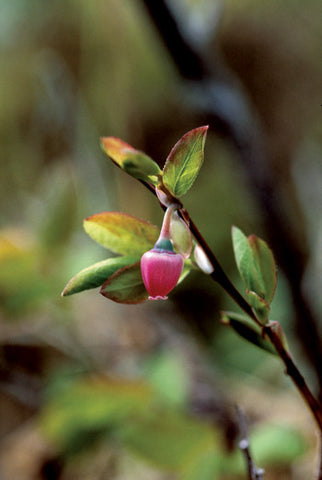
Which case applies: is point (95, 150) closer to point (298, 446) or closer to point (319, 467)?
point (298, 446)

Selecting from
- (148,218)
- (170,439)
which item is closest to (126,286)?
(170,439)

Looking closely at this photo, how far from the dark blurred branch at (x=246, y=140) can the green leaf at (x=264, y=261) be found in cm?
50

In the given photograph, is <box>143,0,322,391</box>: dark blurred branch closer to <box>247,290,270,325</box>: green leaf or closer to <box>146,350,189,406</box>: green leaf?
<box>146,350,189,406</box>: green leaf

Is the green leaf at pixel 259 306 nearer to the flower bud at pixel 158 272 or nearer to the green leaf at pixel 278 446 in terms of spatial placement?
the flower bud at pixel 158 272

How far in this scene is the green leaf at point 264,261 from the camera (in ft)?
0.81

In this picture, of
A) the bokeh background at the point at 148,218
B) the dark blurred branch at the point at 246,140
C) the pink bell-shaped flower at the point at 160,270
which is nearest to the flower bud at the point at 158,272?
the pink bell-shaped flower at the point at 160,270

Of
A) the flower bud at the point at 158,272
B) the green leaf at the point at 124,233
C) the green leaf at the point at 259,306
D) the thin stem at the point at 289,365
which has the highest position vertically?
the green leaf at the point at 124,233

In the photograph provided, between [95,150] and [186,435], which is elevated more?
[95,150]

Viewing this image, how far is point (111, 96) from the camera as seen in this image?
4.17 ft

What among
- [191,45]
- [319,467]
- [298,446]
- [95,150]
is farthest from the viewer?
[95,150]

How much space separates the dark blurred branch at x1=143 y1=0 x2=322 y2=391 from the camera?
2.34 ft

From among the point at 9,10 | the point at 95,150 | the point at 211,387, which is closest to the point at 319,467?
the point at 211,387

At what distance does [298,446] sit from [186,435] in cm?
15

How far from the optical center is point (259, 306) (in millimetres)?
226
